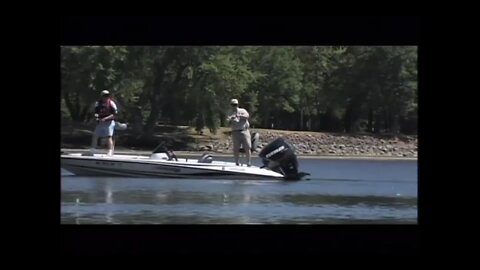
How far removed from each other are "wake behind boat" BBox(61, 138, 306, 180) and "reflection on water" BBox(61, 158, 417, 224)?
132 millimetres

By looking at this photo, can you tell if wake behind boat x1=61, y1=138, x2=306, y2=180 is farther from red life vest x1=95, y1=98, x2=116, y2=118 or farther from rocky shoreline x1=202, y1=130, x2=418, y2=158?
rocky shoreline x1=202, y1=130, x2=418, y2=158

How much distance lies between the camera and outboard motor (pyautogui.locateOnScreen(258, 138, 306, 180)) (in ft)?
47.9

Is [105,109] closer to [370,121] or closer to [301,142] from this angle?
[301,142]

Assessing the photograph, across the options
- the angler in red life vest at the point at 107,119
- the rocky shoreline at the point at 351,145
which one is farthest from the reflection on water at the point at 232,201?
the rocky shoreline at the point at 351,145

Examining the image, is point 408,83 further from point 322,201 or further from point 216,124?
point 322,201

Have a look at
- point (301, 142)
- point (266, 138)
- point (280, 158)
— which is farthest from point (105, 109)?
point (301, 142)

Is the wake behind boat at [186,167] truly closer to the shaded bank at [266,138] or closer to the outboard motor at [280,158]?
the outboard motor at [280,158]

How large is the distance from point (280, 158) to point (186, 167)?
1.59m

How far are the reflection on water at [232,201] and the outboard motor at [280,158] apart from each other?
10.0 inches

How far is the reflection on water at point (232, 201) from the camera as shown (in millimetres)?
10727

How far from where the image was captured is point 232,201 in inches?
506

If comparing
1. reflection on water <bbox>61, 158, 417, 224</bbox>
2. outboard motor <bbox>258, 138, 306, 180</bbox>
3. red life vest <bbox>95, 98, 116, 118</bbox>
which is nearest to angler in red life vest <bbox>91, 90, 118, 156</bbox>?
red life vest <bbox>95, 98, 116, 118</bbox>
